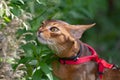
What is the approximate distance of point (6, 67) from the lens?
549 cm

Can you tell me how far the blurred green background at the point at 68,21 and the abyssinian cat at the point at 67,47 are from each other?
0.44 feet

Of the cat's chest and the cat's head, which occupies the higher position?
the cat's head

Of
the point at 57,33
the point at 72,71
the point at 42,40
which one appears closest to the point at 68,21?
the point at 72,71

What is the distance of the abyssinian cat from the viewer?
5793 mm

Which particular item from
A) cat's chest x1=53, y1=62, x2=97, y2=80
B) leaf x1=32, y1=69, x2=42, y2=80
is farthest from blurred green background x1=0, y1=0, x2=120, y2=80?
cat's chest x1=53, y1=62, x2=97, y2=80

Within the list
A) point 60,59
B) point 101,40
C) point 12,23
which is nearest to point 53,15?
point 60,59

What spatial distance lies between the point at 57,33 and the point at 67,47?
0.18 meters

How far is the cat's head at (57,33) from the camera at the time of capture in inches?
226

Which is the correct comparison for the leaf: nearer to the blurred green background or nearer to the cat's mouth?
the blurred green background

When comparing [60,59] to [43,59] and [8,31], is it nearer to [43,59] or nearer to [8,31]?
[43,59]

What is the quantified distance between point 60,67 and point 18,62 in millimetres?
386

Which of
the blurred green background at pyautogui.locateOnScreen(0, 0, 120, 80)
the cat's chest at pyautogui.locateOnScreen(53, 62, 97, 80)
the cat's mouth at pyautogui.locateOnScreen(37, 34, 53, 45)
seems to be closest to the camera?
the cat's mouth at pyautogui.locateOnScreen(37, 34, 53, 45)

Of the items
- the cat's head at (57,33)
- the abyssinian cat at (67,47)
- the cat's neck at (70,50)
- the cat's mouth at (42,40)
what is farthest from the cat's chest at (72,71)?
the cat's mouth at (42,40)

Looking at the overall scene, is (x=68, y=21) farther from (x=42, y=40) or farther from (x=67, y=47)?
(x=42, y=40)
